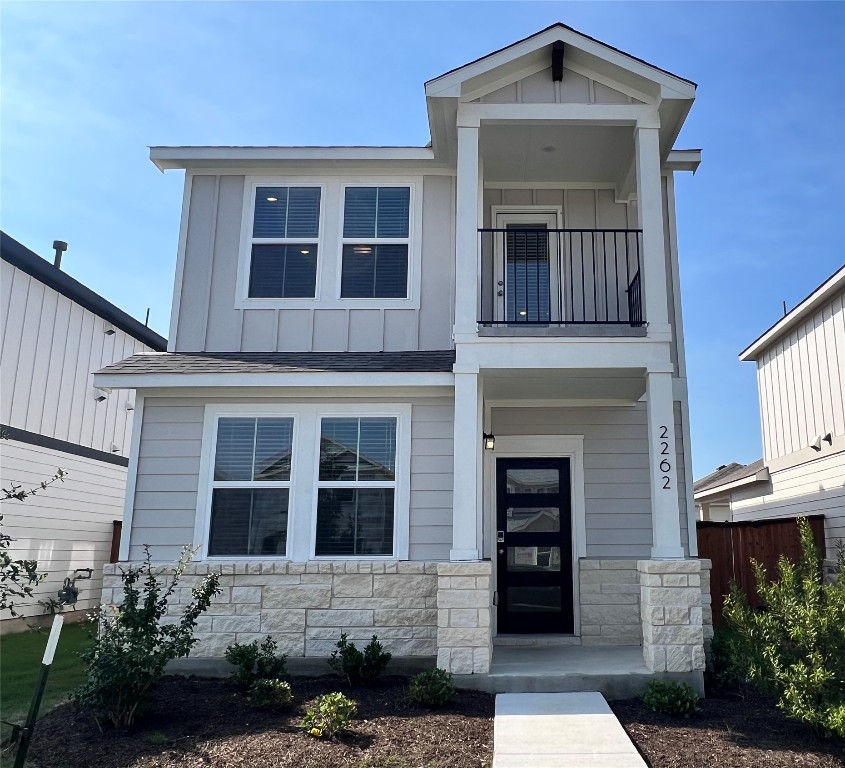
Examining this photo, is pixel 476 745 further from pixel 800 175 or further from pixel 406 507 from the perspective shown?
pixel 800 175

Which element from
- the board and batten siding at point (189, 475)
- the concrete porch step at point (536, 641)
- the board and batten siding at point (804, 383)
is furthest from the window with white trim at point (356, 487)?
the board and batten siding at point (804, 383)

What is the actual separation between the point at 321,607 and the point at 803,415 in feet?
29.2

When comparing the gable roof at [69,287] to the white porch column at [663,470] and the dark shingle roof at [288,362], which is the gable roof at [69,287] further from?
the white porch column at [663,470]

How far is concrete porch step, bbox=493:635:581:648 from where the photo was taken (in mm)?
7590

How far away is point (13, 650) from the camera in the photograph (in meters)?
8.16

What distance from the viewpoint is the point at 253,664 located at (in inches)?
241

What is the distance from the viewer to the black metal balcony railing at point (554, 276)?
328 inches

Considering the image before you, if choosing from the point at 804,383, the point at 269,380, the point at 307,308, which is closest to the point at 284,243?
the point at 307,308

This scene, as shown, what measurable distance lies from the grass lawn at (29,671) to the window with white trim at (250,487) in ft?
5.23

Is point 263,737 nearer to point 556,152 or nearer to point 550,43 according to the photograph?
point 556,152

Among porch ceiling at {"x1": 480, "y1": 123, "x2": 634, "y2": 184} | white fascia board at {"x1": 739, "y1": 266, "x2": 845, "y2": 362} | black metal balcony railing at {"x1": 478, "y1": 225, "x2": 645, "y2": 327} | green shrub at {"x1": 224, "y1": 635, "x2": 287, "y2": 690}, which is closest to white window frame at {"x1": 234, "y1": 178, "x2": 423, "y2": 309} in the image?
black metal balcony railing at {"x1": 478, "y1": 225, "x2": 645, "y2": 327}

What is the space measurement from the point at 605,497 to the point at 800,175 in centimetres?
1041

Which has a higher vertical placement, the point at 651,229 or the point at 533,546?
the point at 651,229

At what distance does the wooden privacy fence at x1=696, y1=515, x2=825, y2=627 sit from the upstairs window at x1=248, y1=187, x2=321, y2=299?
6737 mm
